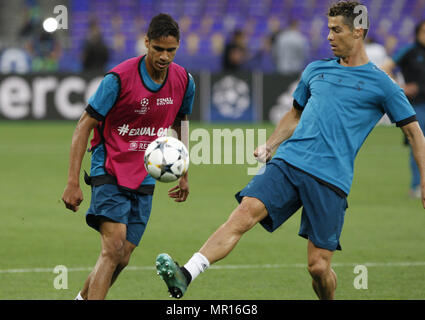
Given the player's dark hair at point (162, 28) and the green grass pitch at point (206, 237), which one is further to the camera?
the green grass pitch at point (206, 237)

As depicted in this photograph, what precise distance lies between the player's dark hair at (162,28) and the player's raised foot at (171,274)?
1.70 metres

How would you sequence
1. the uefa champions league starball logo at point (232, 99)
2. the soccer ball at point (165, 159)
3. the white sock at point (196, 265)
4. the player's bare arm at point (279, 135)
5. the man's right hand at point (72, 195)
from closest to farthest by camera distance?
1. the white sock at point (196, 265)
2. the man's right hand at point (72, 195)
3. the soccer ball at point (165, 159)
4. the player's bare arm at point (279, 135)
5. the uefa champions league starball logo at point (232, 99)

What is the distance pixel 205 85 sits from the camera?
21.7m

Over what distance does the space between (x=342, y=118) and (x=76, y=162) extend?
1911 mm

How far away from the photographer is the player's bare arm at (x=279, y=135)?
248 inches

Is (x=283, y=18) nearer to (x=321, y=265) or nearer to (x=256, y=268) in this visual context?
(x=256, y=268)

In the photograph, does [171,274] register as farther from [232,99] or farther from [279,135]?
[232,99]

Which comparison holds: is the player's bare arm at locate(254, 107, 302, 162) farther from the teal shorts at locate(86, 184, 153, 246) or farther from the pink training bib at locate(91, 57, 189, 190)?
the teal shorts at locate(86, 184, 153, 246)

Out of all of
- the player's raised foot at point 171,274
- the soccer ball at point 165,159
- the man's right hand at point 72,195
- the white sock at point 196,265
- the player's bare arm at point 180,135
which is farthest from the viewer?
the player's bare arm at point 180,135

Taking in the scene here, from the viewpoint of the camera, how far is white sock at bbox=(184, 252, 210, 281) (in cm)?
539

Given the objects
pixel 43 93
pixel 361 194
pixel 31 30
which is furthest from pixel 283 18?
pixel 361 194

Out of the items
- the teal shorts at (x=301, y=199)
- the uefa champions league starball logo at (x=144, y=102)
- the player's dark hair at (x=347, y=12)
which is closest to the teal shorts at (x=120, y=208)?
the uefa champions league starball logo at (x=144, y=102)

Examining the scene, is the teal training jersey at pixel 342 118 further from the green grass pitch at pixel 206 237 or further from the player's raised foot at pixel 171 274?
the green grass pitch at pixel 206 237

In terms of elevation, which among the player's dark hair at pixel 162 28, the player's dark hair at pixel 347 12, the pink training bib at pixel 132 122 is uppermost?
the player's dark hair at pixel 347 12
